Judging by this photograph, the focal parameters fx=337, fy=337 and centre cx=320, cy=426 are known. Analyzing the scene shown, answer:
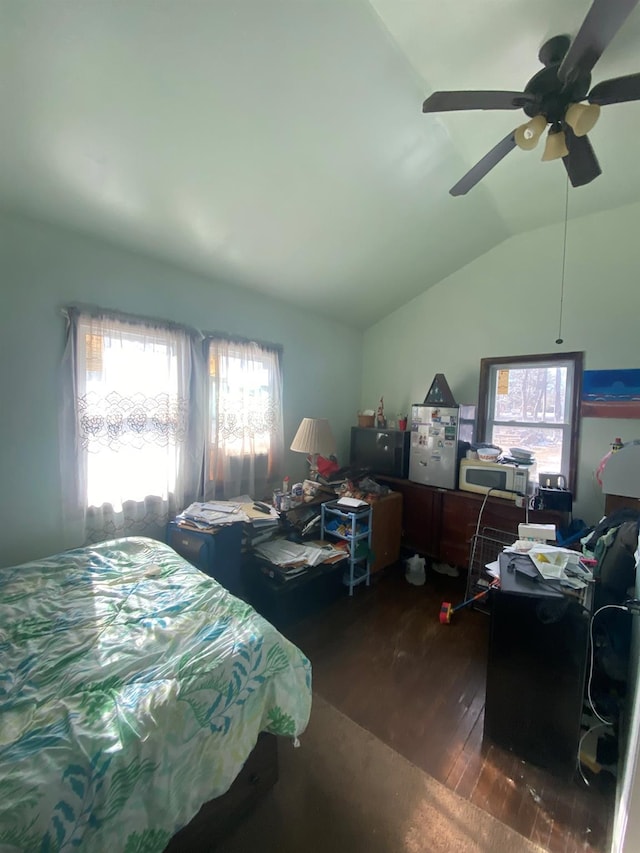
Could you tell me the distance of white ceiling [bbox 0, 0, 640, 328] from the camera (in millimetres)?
1185

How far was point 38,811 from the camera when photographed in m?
0.68

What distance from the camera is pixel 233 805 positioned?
112cm

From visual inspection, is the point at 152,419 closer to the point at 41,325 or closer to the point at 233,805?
the point at 41,325

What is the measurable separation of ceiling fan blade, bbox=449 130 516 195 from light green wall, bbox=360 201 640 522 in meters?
1.63

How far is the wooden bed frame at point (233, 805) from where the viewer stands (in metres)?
1.00

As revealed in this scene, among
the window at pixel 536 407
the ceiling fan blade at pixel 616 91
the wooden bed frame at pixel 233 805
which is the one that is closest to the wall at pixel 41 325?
the wooden bed frame at pixel 233 805

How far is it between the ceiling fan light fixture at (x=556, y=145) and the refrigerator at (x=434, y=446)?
174cm

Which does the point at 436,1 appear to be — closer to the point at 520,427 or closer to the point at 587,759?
the point at 520,427

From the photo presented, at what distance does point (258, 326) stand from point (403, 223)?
1316 mm

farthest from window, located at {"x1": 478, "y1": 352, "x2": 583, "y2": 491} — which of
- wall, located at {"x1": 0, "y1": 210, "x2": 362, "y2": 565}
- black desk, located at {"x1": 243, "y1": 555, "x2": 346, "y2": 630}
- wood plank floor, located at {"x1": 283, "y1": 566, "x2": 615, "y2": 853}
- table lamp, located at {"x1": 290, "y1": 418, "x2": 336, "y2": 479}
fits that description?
wall, located at {"x1": 0, "y1": 210, "x2": 362, "y2": 565}

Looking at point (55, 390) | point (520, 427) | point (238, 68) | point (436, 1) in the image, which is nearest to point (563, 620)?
point (520, 427)

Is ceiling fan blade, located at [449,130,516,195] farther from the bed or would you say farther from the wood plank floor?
the wood plank floor

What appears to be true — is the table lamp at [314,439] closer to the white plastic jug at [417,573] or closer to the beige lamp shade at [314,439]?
the beige lamp shade at [314,439]

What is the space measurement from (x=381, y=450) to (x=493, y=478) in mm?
1019
